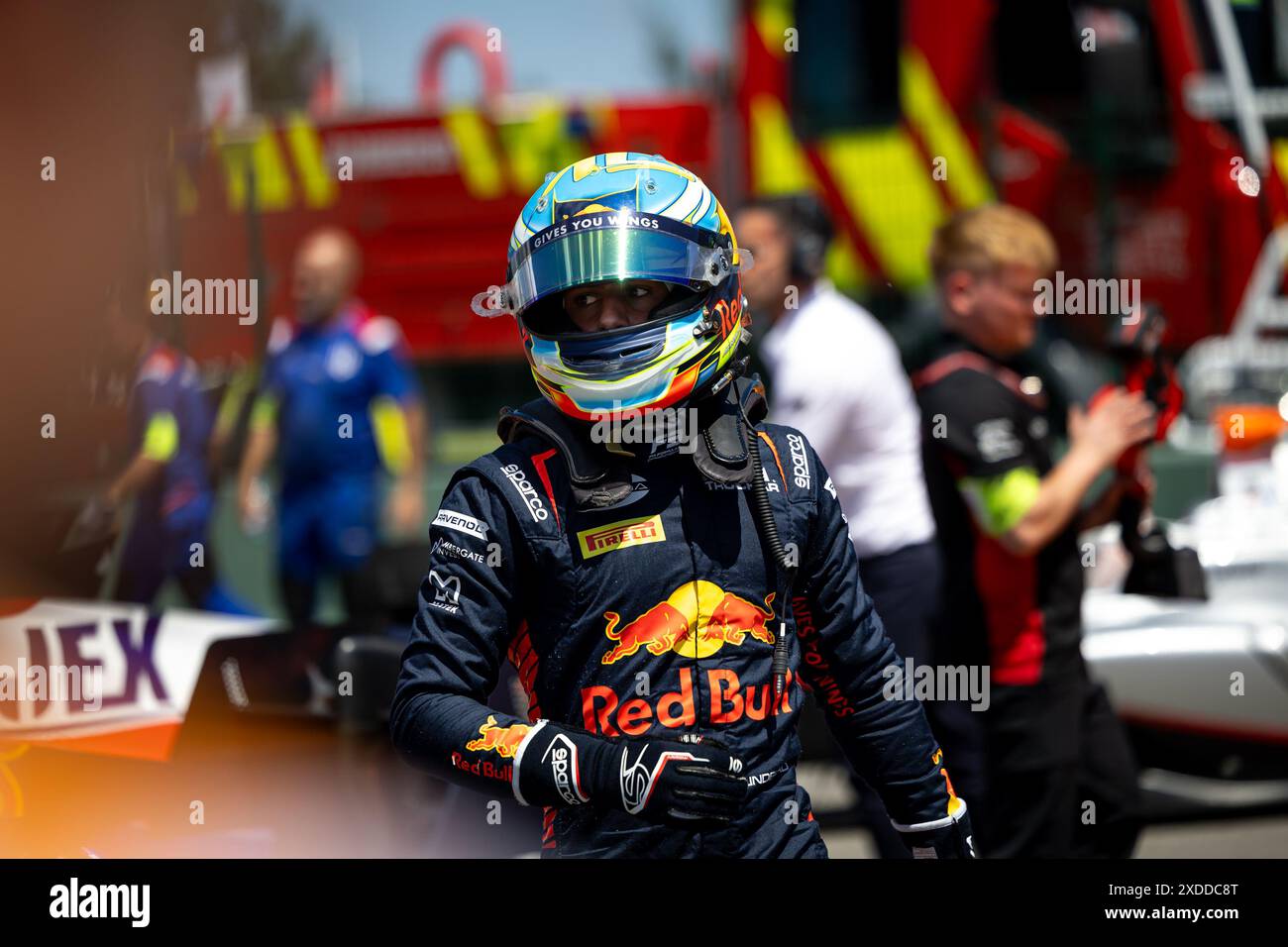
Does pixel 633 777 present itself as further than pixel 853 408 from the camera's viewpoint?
No

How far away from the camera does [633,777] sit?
2.14 meters

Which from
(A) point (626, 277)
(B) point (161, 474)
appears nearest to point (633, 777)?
(A) point (626, 277)

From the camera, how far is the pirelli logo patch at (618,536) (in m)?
2.33

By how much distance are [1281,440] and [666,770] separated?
3916 millimetres

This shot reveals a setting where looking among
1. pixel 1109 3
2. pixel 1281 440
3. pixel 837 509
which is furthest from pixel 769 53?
pixel 837 509

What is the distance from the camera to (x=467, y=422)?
33.2 ft

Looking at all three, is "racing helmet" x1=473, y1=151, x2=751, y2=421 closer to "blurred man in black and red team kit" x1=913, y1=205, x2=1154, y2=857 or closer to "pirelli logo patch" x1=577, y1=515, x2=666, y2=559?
"pirelli logo patch" x1=577, y1=515, x2=666, y2=559

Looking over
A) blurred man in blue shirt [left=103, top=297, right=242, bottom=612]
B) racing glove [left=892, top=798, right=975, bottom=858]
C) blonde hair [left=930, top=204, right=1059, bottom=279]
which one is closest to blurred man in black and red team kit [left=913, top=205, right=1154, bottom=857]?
blonde hair [left=930, top=204, right=1059, bottom=279]

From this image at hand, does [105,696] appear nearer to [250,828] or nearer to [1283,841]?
[250,828]

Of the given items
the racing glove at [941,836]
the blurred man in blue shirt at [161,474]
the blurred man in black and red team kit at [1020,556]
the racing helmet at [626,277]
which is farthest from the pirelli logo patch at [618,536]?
the blurred man in blue shirt at [161,474]

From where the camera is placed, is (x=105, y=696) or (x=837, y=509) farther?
(x=105, y=696)

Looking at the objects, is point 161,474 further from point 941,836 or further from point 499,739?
point 941,836

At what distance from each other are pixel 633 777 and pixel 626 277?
70 cm

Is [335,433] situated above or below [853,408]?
above
